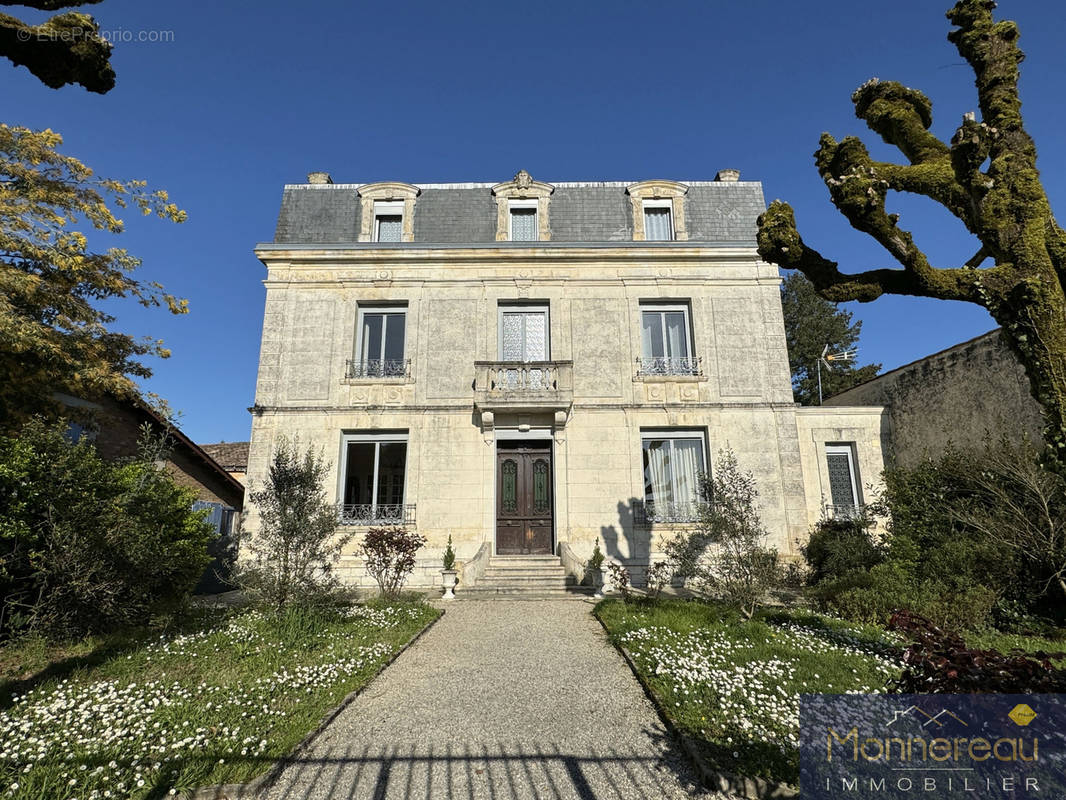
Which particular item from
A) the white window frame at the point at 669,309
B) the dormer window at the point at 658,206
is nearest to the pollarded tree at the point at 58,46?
the white window frame at the point at 669,309

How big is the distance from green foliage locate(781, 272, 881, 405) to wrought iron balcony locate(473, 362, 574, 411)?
70.9 ft

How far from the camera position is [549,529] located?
38.9 feet

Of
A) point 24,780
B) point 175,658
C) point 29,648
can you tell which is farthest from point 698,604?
point 29,648

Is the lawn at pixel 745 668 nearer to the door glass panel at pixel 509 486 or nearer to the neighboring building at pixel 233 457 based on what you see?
the door glass panel at pixel 509 486

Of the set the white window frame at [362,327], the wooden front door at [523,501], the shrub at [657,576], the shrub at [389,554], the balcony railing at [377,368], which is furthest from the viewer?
the white window frame at [362,327]

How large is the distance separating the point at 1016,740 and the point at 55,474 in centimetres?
886

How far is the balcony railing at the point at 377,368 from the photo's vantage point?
40.8 ft

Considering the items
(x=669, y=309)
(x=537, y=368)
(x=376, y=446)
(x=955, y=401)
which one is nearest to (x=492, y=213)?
(x=537, y=368)

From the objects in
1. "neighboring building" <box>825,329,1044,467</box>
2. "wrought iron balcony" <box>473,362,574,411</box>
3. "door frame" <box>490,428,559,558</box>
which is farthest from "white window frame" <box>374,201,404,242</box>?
"neighboring building" <box>825,329,1044,467</box>

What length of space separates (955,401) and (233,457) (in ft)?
70.8

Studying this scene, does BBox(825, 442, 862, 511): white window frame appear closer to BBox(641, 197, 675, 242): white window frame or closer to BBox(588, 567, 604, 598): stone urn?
BBox(588, 567, 604, 598): stone urn

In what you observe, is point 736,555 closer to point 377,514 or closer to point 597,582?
point 597,582

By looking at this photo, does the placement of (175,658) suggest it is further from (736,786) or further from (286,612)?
(736,786)

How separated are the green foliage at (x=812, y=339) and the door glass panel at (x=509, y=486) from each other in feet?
73.9
